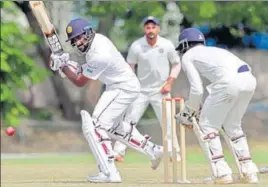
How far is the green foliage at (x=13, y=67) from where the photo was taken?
15.9 meters

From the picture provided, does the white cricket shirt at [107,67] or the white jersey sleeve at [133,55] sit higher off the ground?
the white jersey sleeve at [133,55]

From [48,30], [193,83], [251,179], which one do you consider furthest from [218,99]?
[48,30]

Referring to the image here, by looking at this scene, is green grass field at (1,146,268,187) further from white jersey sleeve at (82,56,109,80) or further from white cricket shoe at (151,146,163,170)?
white jersey sleeve at (82,56,109,80)

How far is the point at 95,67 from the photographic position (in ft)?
27.1

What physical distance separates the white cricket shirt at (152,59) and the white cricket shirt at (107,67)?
273cm

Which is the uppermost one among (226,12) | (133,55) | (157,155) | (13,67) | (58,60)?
(226,12)

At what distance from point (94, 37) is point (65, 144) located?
8974mm

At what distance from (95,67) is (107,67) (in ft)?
0.42

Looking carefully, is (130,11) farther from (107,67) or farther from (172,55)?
(107,67)

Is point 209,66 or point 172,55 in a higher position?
point 172,55

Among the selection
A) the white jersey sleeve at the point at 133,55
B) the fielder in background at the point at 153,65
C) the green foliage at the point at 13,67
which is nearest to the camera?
the fielder in background at the point at 153,65

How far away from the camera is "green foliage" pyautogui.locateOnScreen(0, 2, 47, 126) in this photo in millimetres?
15859

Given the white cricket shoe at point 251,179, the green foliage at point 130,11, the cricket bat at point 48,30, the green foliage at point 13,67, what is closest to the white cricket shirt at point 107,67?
the cricket bat at point 48,30

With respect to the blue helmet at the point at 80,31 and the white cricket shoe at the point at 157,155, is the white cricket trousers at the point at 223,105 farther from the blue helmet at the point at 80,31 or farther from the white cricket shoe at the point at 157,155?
the white cricket shoe at the point at 157,155
